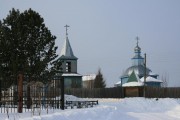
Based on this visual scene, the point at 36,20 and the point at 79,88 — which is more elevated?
the point at 36,20

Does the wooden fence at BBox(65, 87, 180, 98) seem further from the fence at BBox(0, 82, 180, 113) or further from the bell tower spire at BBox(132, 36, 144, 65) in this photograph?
the bell tower spire at BBox(132, 36, 144, 65)

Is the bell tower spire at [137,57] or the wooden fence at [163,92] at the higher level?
the bell tower spire at [137,57]

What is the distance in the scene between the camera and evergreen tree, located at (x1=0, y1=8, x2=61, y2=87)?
26594 mm

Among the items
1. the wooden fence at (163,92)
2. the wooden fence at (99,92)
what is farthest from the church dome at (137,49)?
the wooden fence at (163,92)

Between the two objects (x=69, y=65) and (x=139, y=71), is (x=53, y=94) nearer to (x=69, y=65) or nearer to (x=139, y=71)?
(x=69, y=65)

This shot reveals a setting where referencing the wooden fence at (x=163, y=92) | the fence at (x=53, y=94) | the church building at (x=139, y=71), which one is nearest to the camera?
the fence at (x=53, y=94)

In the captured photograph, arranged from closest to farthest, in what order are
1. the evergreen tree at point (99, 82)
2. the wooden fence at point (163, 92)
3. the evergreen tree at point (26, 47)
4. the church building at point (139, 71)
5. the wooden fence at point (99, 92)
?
the evergreen tree at point (26, 47) < the wooden fence at point (163, 92) < the wooden fence at point (99, 92) < the church building at point (139, 71) < the evergreen tree at point (99, 82)

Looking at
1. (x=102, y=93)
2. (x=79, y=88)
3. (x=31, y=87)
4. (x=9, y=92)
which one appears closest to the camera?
(x=31, y=87)

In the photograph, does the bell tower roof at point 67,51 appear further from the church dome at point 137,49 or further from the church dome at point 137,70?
the church dome at point 137,49

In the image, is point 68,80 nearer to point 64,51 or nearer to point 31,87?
point 64,51

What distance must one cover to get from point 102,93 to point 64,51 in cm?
729

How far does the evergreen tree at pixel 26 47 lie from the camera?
87.2ft

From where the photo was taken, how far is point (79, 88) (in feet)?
171

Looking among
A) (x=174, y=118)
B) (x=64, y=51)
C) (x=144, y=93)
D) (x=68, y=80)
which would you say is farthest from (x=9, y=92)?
(x=68, y=80)
